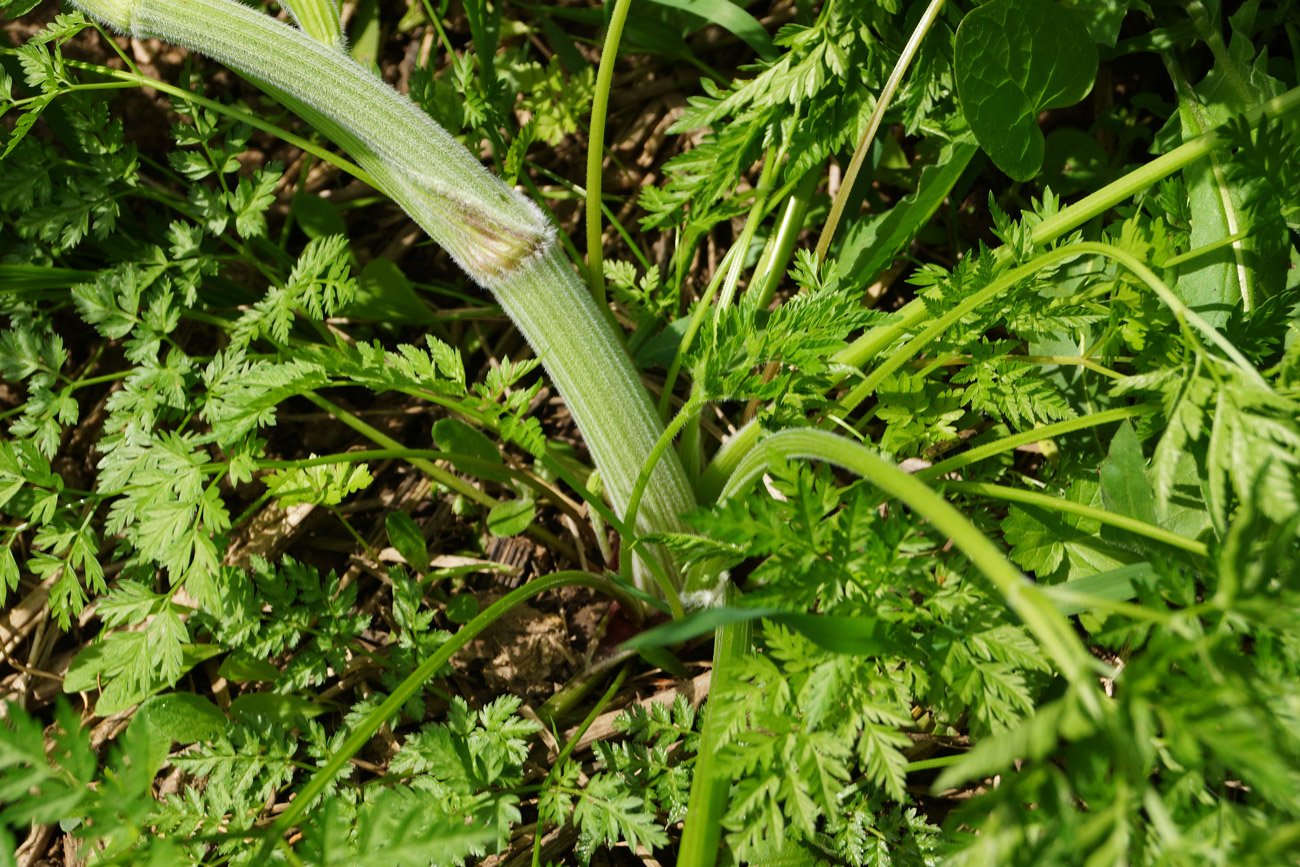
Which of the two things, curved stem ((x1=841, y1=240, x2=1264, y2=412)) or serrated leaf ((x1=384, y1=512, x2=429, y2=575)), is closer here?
curved stem ((x1=841, y1=240, x2=1264, y2=412))

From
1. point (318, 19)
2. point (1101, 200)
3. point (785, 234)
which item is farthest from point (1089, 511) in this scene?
point (318, 19)

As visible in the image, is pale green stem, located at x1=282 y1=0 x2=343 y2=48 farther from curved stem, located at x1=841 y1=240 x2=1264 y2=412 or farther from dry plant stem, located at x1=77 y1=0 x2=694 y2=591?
curved stem, located at x1=841 y1=240 x2=1264 y2=412

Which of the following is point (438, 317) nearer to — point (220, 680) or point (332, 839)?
point (220, 680)

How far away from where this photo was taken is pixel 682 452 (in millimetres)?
2070

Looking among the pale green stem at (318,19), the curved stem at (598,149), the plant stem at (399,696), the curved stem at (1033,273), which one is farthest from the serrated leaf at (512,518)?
the pale green stem at (318,19)

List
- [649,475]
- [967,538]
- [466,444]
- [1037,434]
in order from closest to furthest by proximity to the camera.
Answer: [967,538] < [1037,434] < [649,475] < [466,444]

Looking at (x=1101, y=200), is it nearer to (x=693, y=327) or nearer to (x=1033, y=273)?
(x=1033, y=273)

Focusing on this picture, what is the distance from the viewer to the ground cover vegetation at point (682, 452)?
1217 mm

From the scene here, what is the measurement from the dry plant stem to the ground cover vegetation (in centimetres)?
1

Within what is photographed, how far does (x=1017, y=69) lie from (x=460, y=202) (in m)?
1.18

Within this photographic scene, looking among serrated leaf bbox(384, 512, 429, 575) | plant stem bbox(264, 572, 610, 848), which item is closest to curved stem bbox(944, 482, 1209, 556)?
plant stem bbox(264, 572, 610, 848)

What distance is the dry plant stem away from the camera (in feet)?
5.74

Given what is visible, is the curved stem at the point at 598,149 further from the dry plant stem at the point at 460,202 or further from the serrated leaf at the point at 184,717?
the serrated leaf at the point at 184,717

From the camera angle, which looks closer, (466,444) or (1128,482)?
(1128,482)
